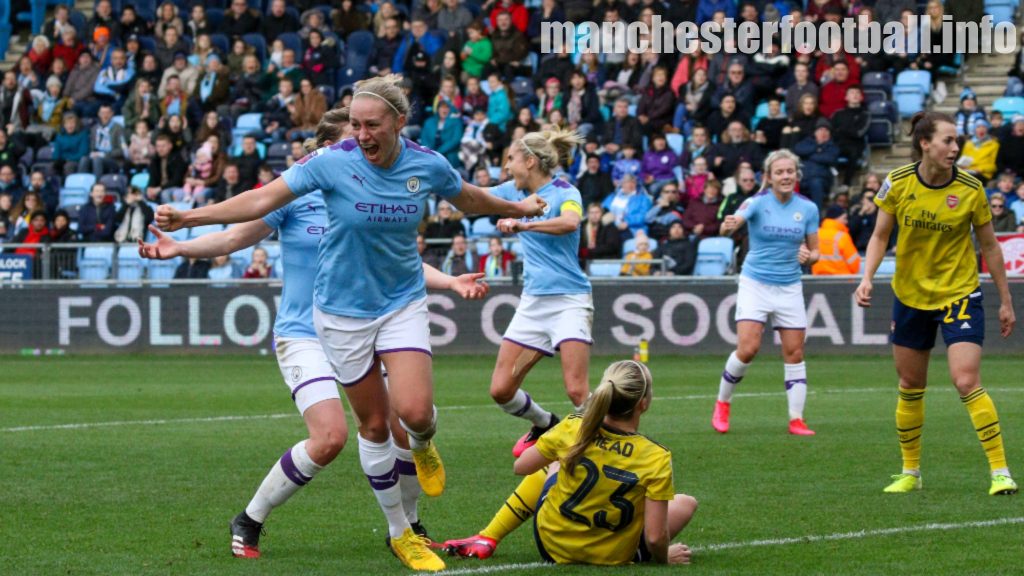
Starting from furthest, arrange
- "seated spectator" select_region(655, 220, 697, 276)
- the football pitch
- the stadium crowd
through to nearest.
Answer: the stadium crowd → "seated spectator" select_region(655, 220, 697, 276) → the football pitch

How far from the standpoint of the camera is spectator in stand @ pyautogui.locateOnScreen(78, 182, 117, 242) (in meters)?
26.8

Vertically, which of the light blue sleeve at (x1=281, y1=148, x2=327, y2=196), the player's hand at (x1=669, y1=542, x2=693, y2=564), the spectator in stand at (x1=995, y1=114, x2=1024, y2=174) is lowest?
the player's hand at (x1=669, y1=542, x2=693, y2=564)

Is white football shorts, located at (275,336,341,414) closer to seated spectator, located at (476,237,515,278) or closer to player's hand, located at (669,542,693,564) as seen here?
player's hand, located at (669,542,693,564)

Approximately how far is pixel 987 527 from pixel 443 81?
20966mm

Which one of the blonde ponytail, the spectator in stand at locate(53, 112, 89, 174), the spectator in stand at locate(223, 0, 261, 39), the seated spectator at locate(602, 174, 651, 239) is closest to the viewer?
the blonde ponytail

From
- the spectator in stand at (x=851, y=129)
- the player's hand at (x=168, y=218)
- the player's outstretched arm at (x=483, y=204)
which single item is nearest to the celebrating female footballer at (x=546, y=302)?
the player's outstretched arm at (x=483, y=204)

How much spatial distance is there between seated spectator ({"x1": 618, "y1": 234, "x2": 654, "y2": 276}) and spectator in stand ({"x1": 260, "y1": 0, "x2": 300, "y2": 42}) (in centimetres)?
1073

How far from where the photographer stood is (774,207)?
1327 centimetres

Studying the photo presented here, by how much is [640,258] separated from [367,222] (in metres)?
16.6

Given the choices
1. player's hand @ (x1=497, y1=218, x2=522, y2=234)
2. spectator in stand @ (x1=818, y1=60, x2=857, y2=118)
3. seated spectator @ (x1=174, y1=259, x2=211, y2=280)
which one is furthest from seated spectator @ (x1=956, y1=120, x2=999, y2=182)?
player's hand @ (x1=497, y1=218, x2=522, y2=234)

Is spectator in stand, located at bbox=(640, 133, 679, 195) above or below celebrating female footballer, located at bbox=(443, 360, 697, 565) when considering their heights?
above

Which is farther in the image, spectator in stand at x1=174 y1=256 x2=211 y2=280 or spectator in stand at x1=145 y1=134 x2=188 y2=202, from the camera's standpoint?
spectator in stand at x1=145 y1=134 x2=188 y2=202

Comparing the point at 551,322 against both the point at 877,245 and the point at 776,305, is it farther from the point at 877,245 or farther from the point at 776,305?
the point at 877,245

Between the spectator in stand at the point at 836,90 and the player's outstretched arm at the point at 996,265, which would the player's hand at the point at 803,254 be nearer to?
the player's outstretched arm at the point at 996,265
